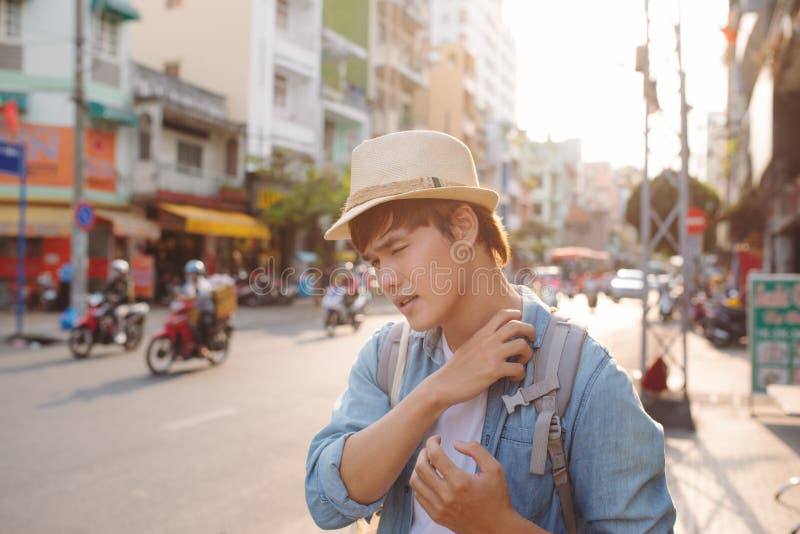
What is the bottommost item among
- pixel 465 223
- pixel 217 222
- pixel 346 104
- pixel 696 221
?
pixel 465 223

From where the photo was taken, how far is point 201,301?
9406 millimetres

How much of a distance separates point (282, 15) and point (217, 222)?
447 inches

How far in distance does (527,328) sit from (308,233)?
28.7 meters

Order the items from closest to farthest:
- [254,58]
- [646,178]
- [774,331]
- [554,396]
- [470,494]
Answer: [470,494]
[554,396]
[646,178]
[774,331]
[254,58]

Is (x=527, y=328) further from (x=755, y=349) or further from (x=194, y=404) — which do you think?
(x=755, y=349)

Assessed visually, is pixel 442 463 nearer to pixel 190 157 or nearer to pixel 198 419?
pixel 198 419

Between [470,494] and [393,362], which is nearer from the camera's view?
[470,494]

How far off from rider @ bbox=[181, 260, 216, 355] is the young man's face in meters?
8.26

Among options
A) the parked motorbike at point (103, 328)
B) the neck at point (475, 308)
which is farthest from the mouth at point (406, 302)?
the parked motorbike at point (103, 328)

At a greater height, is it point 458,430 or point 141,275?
point 458,430

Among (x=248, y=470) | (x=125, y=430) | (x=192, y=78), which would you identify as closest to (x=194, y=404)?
(x=125, y=430)

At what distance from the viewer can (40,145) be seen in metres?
18.8

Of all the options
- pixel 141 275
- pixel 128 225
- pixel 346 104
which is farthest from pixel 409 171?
pixel 346 104

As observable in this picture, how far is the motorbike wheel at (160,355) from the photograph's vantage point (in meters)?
8.75
